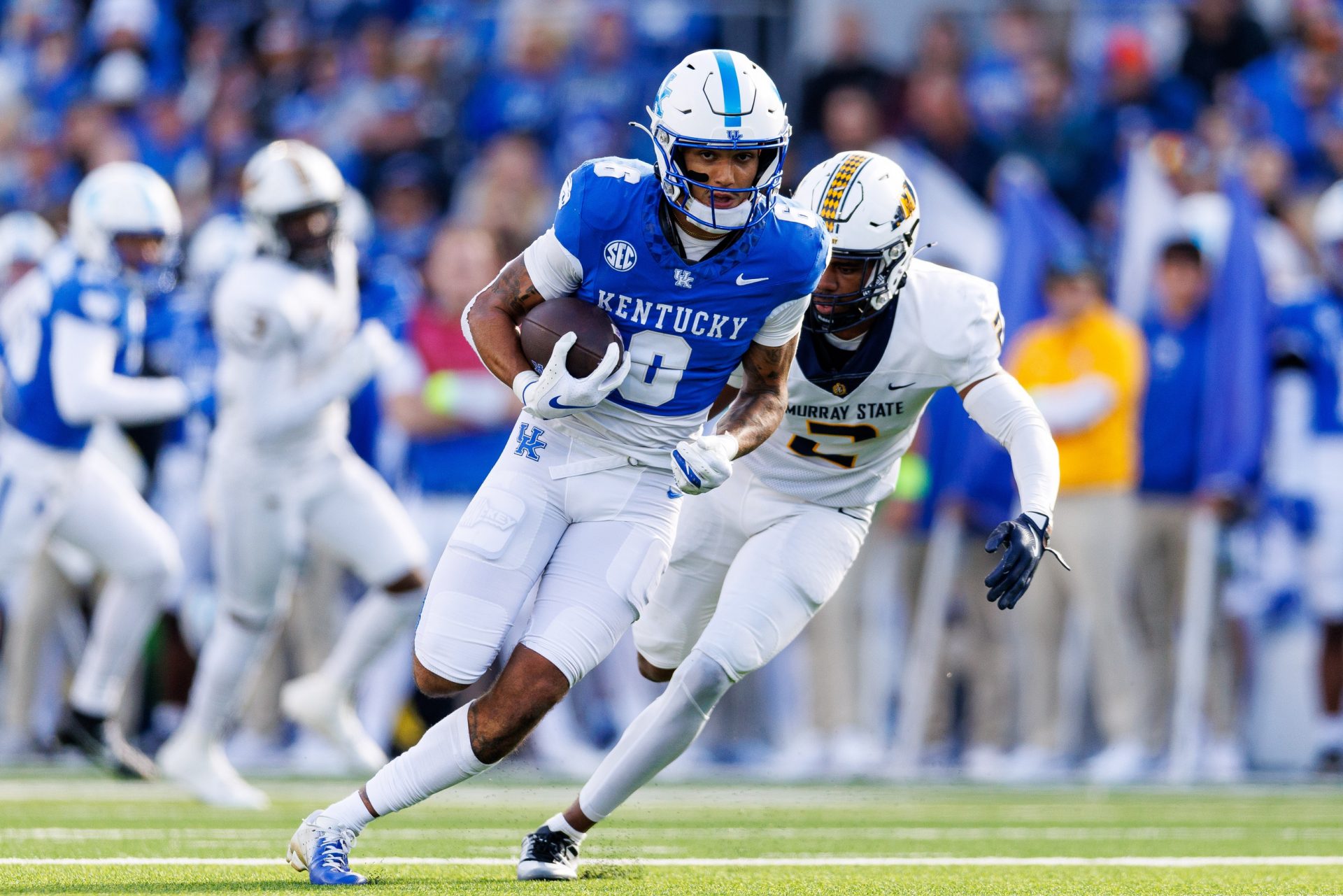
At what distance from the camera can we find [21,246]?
10398mm

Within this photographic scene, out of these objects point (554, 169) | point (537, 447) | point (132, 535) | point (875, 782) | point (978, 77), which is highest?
point (978, 77)

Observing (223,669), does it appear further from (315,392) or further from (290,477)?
(315,392)

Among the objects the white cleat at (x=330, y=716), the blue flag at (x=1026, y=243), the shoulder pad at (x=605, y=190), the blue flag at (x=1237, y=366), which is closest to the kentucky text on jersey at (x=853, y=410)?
the shoulder pad at (x=605, y=190)

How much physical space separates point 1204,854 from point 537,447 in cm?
227

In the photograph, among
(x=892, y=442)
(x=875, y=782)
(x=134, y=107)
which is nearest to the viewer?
(x=892, y=442)

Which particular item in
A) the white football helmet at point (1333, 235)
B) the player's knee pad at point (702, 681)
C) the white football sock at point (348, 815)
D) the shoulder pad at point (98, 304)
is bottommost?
the white football sock at point (348, 815)

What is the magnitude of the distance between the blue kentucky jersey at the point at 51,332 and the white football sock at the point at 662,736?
147 inches

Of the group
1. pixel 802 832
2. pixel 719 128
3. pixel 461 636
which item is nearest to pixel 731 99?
pixel 719 128

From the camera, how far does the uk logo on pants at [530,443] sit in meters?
4.69

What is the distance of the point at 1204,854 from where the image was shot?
5.49 metres

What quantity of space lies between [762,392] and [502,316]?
2.13 feet

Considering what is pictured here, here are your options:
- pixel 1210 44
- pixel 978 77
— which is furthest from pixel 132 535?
pixel 1210 44

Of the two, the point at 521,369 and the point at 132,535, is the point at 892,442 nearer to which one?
the point at 521,369

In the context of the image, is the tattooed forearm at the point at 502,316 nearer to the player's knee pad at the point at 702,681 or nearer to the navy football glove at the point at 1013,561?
the player's knee pad at the point at 702,681
